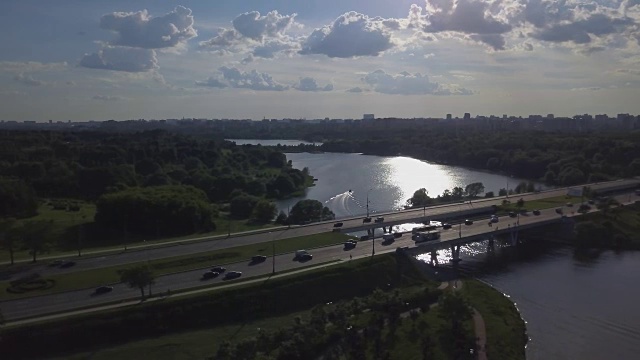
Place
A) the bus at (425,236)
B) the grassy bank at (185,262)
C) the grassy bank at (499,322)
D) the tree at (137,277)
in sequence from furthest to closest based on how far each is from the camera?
the bus at (425,236) → the grassy bank at (185,262) → the tree at (137,277) → the grassy bank at (499,322)

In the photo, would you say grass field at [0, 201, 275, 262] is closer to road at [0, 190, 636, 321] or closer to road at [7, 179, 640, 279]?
road at [7, 179, 640, 279]

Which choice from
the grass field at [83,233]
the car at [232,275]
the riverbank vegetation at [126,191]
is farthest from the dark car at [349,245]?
the riverbank vegetation at [126,191]

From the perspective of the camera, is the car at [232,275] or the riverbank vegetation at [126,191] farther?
the riverbank vegetation at [126,191]

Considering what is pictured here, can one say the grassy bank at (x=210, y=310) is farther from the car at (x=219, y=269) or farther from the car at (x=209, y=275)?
the car at (x=219, y=269)

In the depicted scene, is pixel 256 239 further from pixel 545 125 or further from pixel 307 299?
pixel 545 125

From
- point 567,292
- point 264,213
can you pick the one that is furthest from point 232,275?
point 264,213

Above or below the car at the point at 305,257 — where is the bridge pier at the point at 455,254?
below

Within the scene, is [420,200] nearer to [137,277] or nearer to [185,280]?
[185,280]
